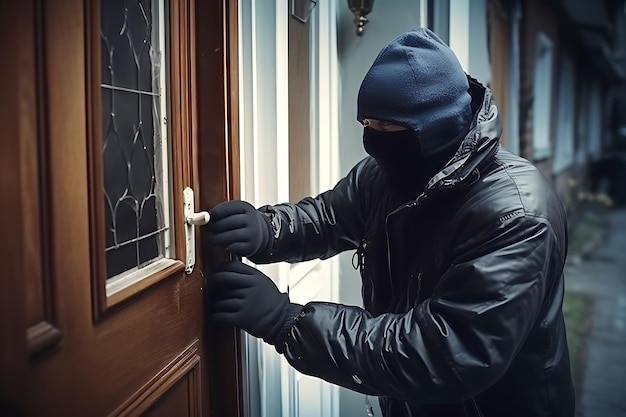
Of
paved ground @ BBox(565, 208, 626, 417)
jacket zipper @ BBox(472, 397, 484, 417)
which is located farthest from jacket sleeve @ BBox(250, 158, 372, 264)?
paved ground @ BBox(565, 208, 626, 417)

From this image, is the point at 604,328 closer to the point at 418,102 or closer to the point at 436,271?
the point at 436,271

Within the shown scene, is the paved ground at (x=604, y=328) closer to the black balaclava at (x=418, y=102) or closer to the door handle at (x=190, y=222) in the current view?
the black balaclava at (x=418, y=102)

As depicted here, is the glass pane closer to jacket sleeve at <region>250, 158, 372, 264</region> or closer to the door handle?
the door handle

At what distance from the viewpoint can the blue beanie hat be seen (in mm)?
1160

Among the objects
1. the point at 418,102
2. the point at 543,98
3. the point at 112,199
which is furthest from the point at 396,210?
the point at 543,98

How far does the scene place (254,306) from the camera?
1.18 metres

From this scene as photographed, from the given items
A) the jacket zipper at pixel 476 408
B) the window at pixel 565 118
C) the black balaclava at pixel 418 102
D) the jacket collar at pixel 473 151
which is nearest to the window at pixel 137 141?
the black balaclava at pixel 418 102

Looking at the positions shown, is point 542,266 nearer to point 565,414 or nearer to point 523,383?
point 523,383

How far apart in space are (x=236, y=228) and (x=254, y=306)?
17 cm

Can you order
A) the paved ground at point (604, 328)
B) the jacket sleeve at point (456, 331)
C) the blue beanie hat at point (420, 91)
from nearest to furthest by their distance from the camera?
the jacket sleeve at point (456, 331)
the blue beanie hat at point (420, 91)
the paved ground at point (604, 328)

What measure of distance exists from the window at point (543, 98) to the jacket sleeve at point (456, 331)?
5.03 metres

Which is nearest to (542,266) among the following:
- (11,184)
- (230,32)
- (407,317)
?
(407,317)

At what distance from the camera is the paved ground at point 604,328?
3.22 m

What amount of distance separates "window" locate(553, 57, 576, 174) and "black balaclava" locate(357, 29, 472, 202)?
658 centimetres
